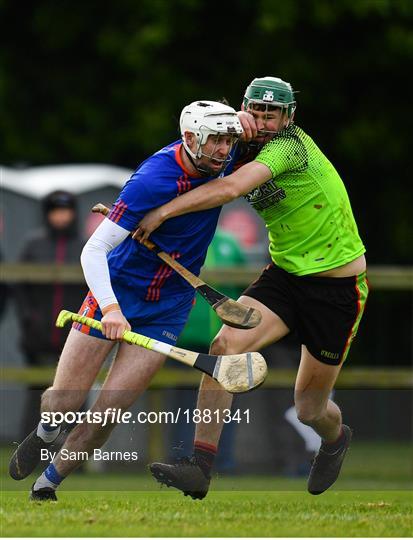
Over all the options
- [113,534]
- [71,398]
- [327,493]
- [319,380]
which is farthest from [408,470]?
[113,534]

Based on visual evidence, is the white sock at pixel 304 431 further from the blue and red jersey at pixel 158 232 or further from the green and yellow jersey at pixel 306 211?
the blue and red jersey at pixel 158 232

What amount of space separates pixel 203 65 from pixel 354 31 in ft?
5.23

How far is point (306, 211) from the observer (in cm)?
847

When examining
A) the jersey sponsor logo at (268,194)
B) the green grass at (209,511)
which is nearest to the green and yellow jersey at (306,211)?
the jersey sponsor logo at (268,194)

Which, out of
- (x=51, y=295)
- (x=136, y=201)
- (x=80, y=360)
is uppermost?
(x=136, y=201)

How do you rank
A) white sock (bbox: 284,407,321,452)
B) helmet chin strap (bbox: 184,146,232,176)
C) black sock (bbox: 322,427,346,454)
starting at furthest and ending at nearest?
white sock (bbox: 284,407,321,452) → black sock (bbox: 322,427,346,454) → helmet chin strap (bbox: 184,146,232,176)

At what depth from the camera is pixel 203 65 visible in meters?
16.7

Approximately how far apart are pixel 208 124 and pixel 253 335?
118 cm

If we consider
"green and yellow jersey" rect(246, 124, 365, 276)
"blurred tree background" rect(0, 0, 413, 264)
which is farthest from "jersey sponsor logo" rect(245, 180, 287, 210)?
"blurred tree background" rect(0, 0, 413, 264)

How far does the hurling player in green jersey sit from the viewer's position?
8.34 metres

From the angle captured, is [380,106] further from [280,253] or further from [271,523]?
[271,523]

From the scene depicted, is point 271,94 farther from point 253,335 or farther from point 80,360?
point 80,360

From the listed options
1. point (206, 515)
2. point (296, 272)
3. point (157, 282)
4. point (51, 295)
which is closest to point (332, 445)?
point (296, 272)

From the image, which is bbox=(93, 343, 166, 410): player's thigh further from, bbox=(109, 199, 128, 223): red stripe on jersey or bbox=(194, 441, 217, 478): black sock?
bbox=(109, 199, 128, 223): red stripe on jersey
